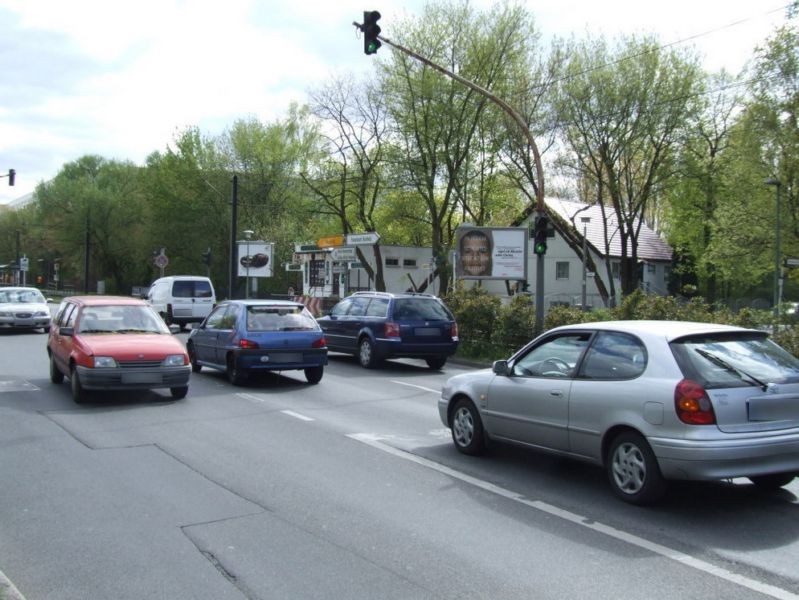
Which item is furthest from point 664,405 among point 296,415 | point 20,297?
point 20,297

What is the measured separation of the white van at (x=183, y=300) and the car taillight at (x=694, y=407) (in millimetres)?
24128

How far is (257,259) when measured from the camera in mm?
36938

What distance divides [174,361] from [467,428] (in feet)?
17.2

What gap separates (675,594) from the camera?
4.37 metres

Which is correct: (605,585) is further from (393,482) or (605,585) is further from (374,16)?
(374,16)

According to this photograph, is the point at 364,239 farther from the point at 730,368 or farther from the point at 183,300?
the point at 730,368

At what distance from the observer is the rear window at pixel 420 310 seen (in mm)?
17172

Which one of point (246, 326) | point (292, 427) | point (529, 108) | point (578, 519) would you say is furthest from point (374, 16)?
point (529, 108)

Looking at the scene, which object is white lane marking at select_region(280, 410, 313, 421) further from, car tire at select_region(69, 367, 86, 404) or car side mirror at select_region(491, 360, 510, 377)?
car side mirror at select_region(491, 360, 510, 377)

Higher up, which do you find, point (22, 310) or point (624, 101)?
point (624, 101)

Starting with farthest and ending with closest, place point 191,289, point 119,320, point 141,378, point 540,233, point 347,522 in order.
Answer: point 191,289 → point 540,233 → point 119,320 → point 141,378 → point 347,522

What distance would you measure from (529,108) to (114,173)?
42.7 metres

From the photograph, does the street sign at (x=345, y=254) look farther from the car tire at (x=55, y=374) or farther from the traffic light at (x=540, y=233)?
the car tire at (x=55, y=374)

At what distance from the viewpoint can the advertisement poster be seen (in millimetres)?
36469
